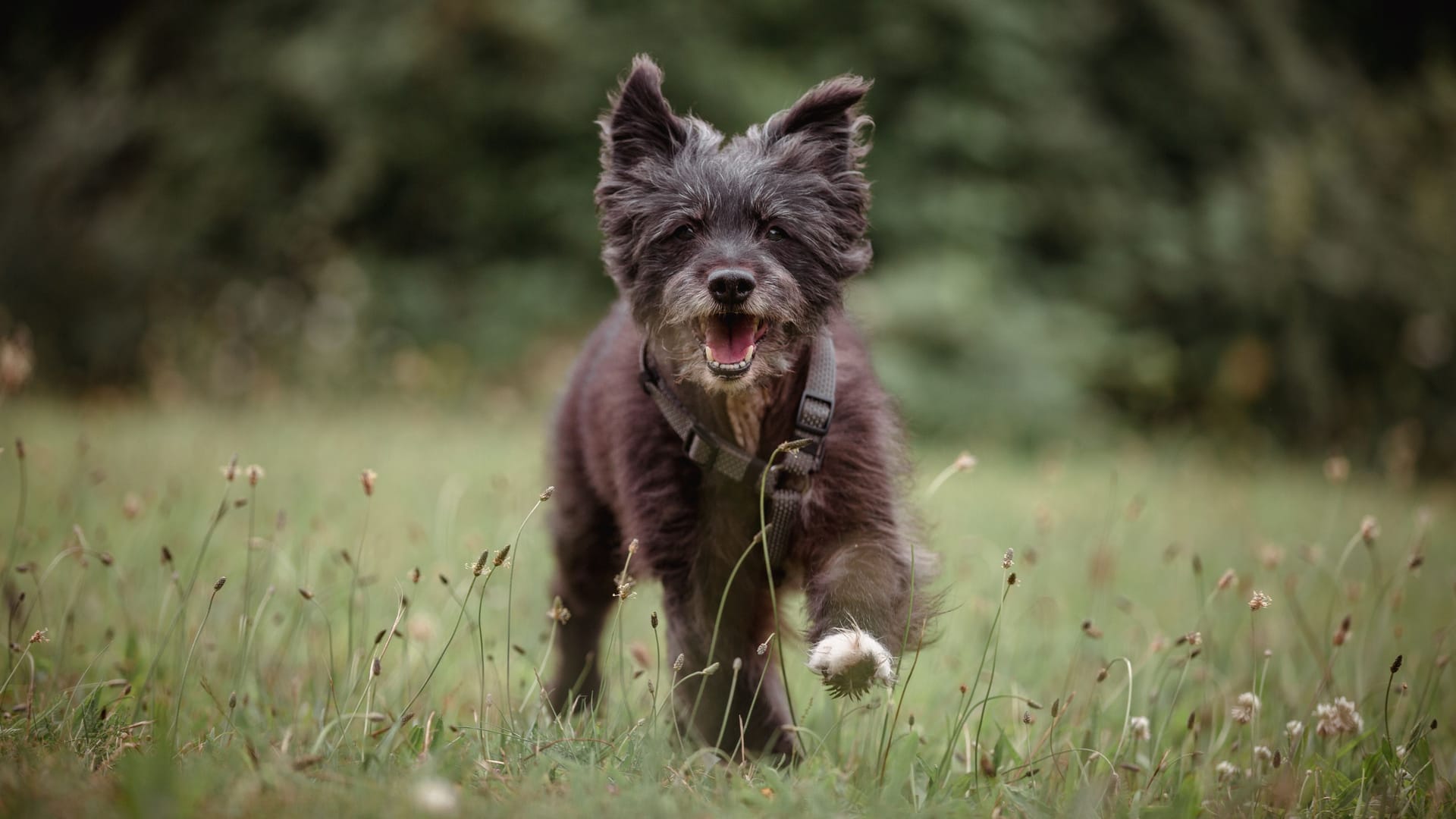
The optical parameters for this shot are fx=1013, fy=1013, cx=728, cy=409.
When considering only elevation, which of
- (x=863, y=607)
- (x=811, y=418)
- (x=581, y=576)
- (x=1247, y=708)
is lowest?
(x=581, y=576)

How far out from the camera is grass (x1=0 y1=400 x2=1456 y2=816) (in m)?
2.28

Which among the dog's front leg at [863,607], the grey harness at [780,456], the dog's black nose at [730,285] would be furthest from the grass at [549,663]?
the dog's black nose at [730,285]

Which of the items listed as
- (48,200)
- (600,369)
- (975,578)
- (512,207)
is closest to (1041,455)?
(975,578)

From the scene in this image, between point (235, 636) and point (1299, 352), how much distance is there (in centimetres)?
1182

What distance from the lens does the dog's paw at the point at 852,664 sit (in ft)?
7.87

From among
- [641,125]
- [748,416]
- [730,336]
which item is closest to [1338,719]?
[748,416]

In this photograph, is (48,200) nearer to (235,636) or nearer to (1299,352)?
(235,636)

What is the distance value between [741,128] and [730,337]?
24.4 feet

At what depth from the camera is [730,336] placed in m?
3.02

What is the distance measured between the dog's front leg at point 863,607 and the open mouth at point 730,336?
594mm

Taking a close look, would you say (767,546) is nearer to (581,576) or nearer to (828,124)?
(581,576)

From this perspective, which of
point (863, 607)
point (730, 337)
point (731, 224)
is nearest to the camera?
point (863, 607)

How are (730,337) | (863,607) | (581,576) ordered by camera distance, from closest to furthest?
(863,607), (730,337), (581,576)

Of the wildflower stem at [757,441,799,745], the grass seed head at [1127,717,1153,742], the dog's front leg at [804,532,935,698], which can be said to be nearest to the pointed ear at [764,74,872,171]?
the wildflower stem at [757,441,799,745]
